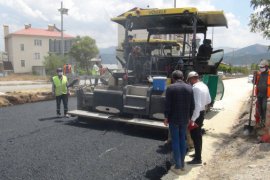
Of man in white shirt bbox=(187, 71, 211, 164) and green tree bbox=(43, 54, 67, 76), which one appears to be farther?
green tree bbox=(43, 54, 67, 76)

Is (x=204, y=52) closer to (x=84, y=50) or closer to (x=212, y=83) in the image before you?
(x=212, y=83)

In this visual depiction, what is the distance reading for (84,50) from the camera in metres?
32.1

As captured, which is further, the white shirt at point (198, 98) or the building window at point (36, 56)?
the building window at point (36, 56)

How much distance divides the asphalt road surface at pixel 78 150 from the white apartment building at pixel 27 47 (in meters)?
38.6

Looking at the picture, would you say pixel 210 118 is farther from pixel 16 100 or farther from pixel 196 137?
pixel 16 100

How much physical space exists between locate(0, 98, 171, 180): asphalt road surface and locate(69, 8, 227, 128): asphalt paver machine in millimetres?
338

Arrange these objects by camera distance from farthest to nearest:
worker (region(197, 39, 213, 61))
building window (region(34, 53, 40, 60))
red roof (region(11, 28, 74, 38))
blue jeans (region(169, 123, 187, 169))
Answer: building window (region(34, 53, 40, 60)) → red roof (region(11, 28, 74, 38)) → worker (region(197, 39, 213, 61)) → blue jeans (region(169, 123, 187, 169))

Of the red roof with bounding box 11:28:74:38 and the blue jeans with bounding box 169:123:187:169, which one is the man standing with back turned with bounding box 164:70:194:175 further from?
the red roof with bounding box 11:28:74:38

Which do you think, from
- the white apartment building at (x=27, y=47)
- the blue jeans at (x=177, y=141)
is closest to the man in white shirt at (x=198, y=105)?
the blue jeans at (x=177, y=141)

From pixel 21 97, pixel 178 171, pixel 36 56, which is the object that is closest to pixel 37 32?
pixel 36 56

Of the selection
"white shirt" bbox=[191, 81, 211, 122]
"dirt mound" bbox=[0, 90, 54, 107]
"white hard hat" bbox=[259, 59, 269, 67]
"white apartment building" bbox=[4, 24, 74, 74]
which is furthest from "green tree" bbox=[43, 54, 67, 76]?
"white shirt" bbox=[191, 81, 211, 122]

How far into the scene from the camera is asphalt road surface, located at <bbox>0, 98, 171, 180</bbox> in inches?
154

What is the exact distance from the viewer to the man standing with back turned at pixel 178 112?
3955mm

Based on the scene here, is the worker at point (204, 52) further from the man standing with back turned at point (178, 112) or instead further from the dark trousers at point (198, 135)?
the man standing with back turned at point (178, 112)
